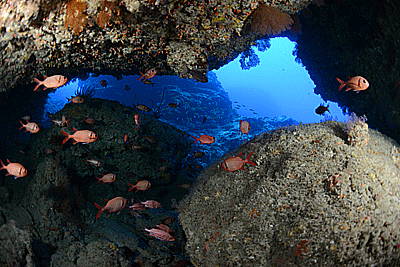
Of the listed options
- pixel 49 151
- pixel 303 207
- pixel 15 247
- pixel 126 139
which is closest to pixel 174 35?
pixel 126 139

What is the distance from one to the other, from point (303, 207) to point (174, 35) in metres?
4.67

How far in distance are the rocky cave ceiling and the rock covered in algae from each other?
2.89m

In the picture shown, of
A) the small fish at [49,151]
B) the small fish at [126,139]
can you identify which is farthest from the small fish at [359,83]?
the small fish at [49,151]

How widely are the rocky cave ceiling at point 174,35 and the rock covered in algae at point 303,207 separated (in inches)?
114

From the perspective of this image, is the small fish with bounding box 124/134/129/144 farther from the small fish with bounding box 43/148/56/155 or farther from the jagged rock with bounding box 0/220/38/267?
the jagged rock with bounding box 0/220/38/267

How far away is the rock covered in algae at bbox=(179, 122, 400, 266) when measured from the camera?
9.98 ft

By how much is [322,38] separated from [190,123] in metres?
11.2

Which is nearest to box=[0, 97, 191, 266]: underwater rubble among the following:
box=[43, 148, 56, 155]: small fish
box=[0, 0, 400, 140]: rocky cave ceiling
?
box=[43, 148, 56, 155]: small fish

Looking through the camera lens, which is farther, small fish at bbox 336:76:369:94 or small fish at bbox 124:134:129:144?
small fish at bbox 124:134:129:144

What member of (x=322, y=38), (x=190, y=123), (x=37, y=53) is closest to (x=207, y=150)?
(x=190, y=123)

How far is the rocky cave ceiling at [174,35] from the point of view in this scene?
4.20m

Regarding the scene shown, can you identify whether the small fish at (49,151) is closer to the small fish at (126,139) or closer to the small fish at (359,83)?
the small fish at (126,139)

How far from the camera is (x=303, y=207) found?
10.6 feet

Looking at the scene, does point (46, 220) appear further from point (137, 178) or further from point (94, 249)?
point (137, 178)
